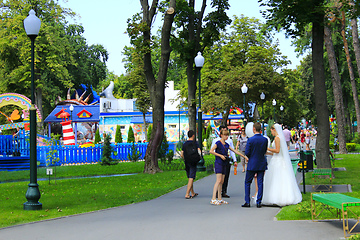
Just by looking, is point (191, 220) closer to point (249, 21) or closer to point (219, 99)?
point (219, 99)

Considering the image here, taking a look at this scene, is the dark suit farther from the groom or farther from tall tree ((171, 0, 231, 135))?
tall tree ((171, 0, 231, 135))

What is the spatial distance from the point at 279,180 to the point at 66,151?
933 inches

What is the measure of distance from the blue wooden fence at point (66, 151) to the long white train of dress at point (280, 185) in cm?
1782

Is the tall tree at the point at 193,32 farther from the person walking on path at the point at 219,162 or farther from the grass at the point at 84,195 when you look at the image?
the person walking on path at the point at 219,162

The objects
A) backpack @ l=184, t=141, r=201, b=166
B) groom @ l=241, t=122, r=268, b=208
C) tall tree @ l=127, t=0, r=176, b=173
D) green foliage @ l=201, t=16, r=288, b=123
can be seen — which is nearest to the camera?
groom @ l=241, t=122, r=268, b=208

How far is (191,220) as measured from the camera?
10.1m

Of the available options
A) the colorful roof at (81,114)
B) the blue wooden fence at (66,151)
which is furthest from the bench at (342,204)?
the colorful roof at (81,114)

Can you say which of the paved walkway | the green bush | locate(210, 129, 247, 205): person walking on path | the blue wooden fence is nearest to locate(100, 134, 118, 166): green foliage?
the blue wooden fence

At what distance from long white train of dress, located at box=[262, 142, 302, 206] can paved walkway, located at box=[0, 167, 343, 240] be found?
328mm

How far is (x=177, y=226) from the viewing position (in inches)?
372

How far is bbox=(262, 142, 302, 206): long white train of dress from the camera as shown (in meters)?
11.8

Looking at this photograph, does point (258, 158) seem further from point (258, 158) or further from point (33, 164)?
point (33, 164)

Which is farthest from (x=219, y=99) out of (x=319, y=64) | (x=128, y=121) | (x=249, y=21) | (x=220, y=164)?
(x=220, y=164)

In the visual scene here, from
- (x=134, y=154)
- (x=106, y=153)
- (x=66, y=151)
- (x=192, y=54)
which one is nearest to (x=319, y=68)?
(x=192, y=54)
